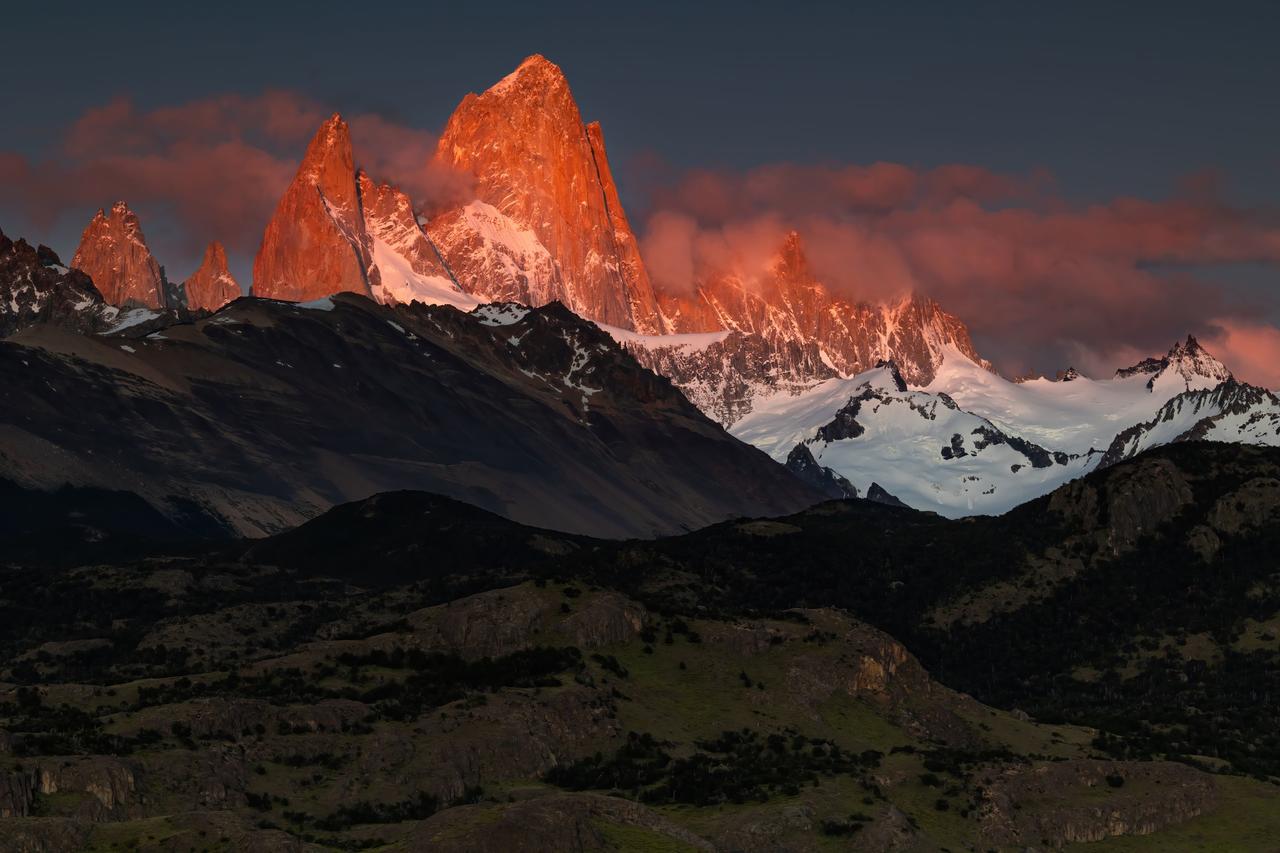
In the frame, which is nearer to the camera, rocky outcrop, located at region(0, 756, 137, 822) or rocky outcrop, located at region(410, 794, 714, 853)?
rocky outcrop, located at region(410, 794, 714, 853)

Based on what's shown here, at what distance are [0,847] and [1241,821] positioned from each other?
122657mm

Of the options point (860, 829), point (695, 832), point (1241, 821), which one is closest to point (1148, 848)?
point (1241, 821)

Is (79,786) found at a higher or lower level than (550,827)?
lower

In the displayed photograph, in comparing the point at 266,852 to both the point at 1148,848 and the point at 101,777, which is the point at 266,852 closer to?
the point at 101,777

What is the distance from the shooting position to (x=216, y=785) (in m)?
180

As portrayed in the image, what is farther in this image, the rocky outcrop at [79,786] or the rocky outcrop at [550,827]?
the rocky outcrop at [79,786]

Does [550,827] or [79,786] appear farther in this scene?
[79,786]

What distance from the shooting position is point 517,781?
19700cm

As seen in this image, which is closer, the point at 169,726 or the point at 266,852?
the point at 266,852

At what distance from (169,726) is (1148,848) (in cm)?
9763

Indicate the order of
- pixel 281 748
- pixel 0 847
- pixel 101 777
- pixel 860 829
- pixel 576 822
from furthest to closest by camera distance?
pixel 281 748, pixel 860 829, pixel 101 777, pixel 576 822, pixel 0 847

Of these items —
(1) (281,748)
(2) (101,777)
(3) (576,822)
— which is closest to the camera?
(3) (576,822)

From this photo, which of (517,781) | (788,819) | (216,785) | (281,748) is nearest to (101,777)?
(216,785)

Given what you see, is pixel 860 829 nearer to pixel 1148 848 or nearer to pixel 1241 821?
pixel 1148 848
